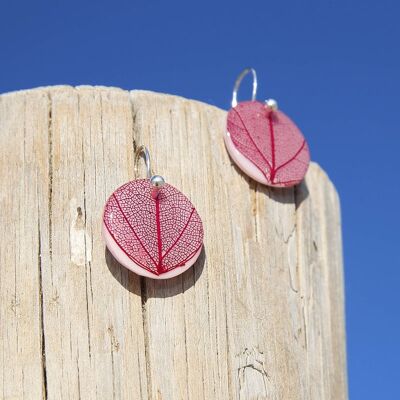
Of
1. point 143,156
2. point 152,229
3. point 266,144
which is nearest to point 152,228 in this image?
point 152,229

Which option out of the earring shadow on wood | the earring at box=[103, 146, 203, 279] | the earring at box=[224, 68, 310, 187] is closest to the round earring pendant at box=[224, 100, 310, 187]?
the earring at box=[224, 68, 310, 187]

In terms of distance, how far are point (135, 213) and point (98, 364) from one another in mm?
506

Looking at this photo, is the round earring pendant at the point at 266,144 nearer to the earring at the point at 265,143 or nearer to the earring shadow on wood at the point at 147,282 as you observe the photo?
the earring at the point at 265,143

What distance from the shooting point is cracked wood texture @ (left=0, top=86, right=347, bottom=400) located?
2.53 m

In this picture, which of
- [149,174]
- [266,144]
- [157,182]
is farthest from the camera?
[266,144]

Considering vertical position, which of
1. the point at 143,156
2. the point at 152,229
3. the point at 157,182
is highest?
the point at 143,156

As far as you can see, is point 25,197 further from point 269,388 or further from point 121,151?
point 269,388

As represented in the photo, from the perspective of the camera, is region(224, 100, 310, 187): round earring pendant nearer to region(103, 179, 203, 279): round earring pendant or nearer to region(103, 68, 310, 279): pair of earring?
region(103, 68, 310, 279): pair of earring

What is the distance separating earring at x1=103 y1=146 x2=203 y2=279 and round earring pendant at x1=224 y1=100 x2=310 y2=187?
36cm

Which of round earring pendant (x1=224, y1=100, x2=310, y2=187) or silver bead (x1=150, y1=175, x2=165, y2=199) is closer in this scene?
silver bead (x1=150, y1=175, x2=165, y2=199)

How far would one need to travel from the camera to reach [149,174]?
2.74m

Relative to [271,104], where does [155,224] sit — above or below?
below

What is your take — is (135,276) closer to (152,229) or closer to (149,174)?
(152,229)

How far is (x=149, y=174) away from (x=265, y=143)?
608 millimetres
